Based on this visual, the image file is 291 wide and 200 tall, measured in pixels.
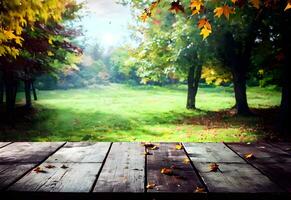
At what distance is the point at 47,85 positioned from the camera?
51.0m

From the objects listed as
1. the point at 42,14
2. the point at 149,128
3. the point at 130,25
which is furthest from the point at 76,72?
the point at 42,14

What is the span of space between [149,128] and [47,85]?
35281 millimetres

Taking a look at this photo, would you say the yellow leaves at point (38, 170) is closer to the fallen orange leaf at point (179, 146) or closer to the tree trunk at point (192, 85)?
the fallen orange leaf at point (179, 146)

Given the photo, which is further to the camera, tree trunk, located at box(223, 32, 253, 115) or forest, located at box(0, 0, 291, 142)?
tree trunk, located at box(223, 32, 253, 115)

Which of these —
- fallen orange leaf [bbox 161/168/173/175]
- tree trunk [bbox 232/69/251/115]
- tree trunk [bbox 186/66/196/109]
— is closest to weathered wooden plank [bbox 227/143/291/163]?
fallen orange leaf [bbox 161/168/173/175]

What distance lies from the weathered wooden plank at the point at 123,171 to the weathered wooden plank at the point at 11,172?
2.27ft

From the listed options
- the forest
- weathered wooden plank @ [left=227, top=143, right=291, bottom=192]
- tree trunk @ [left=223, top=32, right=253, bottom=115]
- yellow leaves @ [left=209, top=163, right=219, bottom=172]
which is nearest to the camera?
weathered wooden plank @ [left=227, top=143, right=291, bottom=192]

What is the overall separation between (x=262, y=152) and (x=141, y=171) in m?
1.64

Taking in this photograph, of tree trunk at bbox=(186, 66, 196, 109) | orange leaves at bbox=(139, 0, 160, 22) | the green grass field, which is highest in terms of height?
orange leaves at bbox=(139, 0, 160, 22)

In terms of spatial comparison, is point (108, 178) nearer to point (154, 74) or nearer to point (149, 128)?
point (149, 128)

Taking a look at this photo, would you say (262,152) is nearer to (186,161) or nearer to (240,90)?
(186,161)

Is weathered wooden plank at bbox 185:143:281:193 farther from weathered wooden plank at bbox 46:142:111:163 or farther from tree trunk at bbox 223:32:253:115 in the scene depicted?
tree trunk at bbox 223:32:253:115

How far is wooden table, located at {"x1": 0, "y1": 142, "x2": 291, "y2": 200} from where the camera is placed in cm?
258

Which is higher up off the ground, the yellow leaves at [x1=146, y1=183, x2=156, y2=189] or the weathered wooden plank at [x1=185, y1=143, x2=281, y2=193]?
the yellow leaves at [x1=146, y1=183, x2=156, y2=189]
